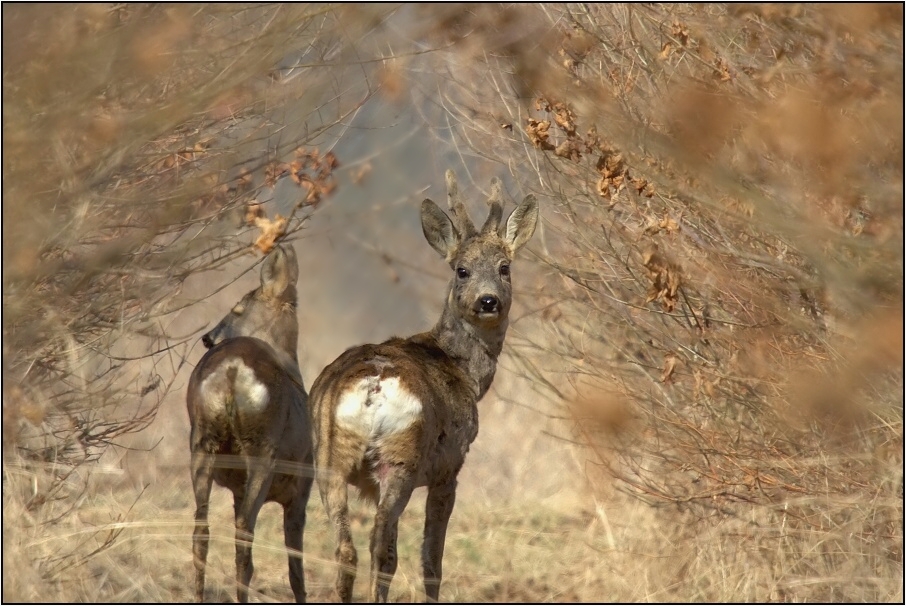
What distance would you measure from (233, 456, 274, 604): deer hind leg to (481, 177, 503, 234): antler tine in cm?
216

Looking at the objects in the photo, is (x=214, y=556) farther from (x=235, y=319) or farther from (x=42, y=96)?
(x=42, y=96)

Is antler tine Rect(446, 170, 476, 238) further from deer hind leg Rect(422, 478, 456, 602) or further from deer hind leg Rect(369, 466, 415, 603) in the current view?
deer hind leg Rect(369, 466, 415, 603)

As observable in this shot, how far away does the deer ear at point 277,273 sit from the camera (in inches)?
362

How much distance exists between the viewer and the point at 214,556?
29.9 ft

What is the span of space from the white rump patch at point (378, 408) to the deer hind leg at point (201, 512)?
51.4 inches

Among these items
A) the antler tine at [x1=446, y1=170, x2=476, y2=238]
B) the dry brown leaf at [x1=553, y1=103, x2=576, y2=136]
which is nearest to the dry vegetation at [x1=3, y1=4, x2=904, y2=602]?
the dry brown leaf at [x1=553, y1=103, x2=576, y2=136]

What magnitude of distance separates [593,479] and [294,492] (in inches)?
124

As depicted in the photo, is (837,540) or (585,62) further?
(585,62)

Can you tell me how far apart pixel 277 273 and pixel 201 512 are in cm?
204

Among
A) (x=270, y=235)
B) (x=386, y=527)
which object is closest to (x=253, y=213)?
(x=270, y=235)

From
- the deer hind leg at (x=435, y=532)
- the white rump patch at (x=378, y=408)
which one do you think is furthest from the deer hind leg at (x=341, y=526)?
the deer hind leg at (x=435, y=532)

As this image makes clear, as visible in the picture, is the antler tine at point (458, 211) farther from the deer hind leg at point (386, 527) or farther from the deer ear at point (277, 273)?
the deer hind leg at point (386, 527)

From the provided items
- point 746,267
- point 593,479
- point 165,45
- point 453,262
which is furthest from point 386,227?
point 165,45

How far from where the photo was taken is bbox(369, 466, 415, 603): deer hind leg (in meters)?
7.04
